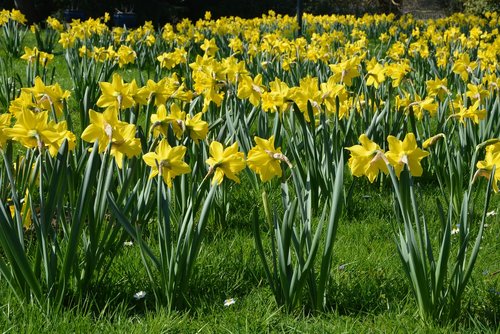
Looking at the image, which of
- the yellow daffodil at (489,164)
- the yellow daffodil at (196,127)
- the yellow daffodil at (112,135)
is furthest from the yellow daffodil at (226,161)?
the yellow daffodil at (489,164)

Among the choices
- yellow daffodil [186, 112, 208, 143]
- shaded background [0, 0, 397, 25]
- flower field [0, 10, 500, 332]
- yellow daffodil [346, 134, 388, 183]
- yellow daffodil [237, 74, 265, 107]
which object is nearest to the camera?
yellow daffodil [346, 134, 388, 183]

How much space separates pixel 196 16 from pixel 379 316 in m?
17.0

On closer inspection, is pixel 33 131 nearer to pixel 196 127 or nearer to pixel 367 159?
pixel 196 127

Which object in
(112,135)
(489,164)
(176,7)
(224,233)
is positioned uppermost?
(112,135)

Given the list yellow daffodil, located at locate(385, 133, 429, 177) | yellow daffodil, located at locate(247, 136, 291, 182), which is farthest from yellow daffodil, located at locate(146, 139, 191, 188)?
yellow daffodil, located at locate(385, 133, 429, 177)

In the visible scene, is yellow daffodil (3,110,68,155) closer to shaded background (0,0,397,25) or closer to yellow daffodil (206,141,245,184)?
yellow daffodil (206,141,245,184)

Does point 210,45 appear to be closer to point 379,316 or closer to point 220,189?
point 220,189

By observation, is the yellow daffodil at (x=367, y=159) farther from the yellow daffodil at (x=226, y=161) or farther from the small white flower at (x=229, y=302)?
the small white flower at (x=229, y=302)

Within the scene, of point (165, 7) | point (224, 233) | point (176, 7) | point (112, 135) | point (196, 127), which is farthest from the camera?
point (176, 7)

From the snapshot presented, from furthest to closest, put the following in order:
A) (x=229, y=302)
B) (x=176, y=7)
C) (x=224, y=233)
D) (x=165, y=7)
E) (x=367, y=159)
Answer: (x=176, y=7), (x=165, y=7), (x=224, y=233), (x=229, y=302), (x=367, y=159)

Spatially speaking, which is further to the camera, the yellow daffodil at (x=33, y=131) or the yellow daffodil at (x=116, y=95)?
the yellow daffodil at (x=116, y=95)

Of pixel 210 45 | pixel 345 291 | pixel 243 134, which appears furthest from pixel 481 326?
pixel 210 45

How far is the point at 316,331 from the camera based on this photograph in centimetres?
194

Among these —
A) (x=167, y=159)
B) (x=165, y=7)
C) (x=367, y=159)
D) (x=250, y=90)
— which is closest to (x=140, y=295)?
(x=167, y=159)
